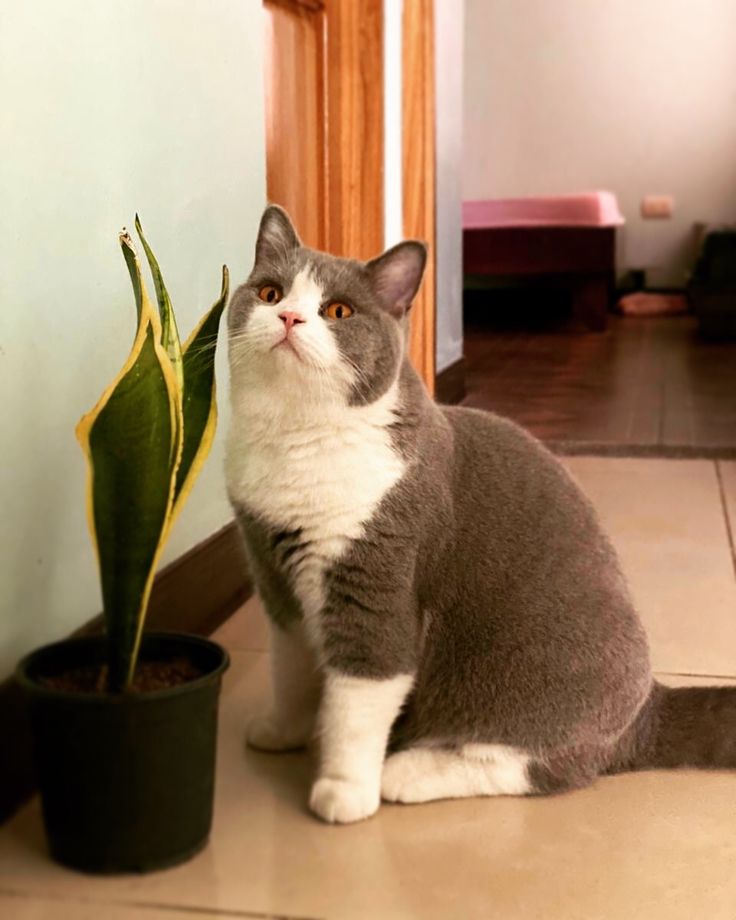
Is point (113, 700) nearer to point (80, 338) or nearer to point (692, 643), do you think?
point (80, 338)

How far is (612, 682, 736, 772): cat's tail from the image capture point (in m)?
1.29

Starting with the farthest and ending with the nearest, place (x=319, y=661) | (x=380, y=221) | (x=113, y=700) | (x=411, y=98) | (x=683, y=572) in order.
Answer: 1. (x=411, y=98)
2. (x=380, y=221)
3. (x=683, y=572)
4. (x=319, y=661)
5. (x=113, y=700)

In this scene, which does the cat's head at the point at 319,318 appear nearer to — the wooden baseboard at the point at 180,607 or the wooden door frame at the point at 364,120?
the wooden baseboard at the point at 180,607

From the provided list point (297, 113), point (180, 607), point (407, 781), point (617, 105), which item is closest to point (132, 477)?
point (407, 781)

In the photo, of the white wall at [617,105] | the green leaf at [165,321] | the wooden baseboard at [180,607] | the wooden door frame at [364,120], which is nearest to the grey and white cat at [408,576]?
the green leaf at [165,321]

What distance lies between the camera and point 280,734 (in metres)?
1.35

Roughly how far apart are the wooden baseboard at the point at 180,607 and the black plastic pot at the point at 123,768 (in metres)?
0.11

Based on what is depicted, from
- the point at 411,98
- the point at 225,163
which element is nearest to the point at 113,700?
the point at 225,163

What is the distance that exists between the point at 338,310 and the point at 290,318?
71 mm

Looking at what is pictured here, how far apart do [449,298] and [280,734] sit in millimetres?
2130

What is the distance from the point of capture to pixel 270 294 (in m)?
1.19

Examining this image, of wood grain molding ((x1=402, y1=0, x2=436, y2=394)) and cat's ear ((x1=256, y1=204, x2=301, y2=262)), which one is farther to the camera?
wood grain molding ((x1=402, y1=0, x2=436, y2=394))

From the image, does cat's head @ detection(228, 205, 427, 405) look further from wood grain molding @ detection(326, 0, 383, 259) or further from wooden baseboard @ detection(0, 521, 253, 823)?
wood grain molding @ detection(326, 0, 383, 259)

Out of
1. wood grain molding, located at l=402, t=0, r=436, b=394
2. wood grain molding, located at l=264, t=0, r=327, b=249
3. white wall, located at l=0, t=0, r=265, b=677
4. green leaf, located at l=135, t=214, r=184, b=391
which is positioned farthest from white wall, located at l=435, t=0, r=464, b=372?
green leaf, located at l=135, t=214, r=184, b=391
